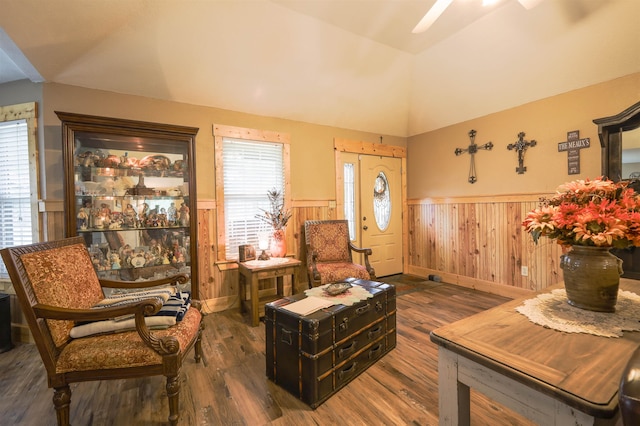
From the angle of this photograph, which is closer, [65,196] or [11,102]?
[65,196]

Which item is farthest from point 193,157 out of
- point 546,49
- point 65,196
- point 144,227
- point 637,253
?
point 637,253

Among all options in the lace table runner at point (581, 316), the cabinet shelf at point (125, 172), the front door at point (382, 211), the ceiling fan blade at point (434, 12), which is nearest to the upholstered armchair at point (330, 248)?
the front door at point (382, 211)

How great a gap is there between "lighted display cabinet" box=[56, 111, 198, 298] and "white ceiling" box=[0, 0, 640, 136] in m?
0.67

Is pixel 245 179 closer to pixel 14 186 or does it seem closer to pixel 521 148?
pixel 14 186

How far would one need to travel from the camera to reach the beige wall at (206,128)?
2.65 meters

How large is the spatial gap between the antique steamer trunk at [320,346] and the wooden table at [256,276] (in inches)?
37.7

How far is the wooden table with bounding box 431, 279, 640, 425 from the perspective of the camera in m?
0.71

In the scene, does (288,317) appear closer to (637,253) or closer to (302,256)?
(302,256)

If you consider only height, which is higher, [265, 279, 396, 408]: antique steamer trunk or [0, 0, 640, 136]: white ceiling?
[0, 0, 640, 136]: white ceiling

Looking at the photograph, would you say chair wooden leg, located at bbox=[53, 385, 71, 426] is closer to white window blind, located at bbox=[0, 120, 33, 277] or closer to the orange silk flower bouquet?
white window blind, located at bbox=[0, 120, 33, 277]

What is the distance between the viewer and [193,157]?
271 centimetres

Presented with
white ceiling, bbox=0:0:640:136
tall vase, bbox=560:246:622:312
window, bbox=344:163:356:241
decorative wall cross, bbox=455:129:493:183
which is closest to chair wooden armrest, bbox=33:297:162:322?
tall vase, bbox=560:246:622:312

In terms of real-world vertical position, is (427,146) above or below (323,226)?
above

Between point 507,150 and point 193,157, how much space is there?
151 inches
